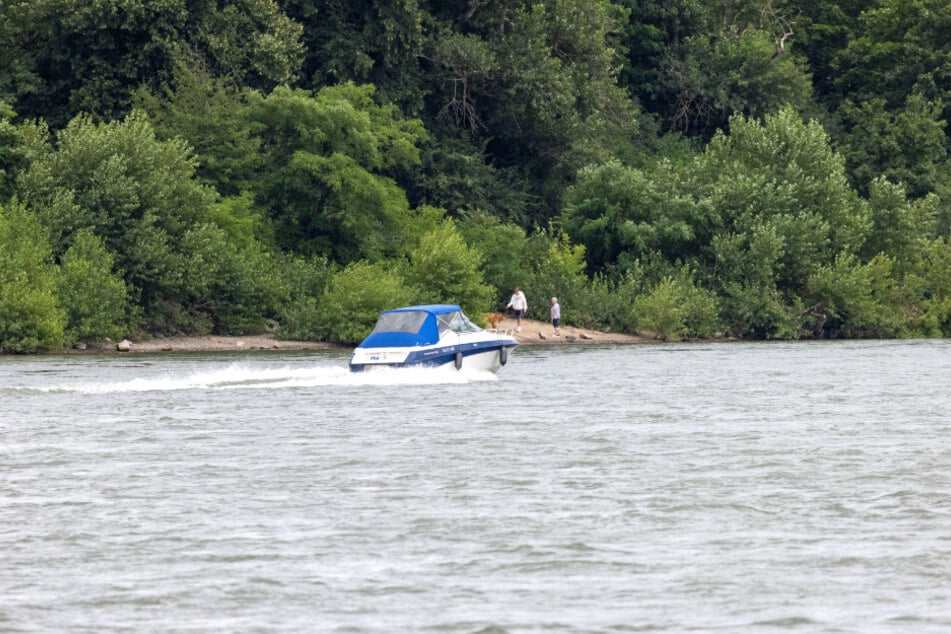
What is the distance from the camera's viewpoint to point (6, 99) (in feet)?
220

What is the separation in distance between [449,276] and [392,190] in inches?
252

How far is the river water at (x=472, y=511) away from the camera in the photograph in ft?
47.8

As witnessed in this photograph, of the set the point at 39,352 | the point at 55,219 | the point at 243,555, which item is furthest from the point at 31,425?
the point at 55,219

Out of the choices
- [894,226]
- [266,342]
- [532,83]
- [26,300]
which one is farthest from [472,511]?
[894,226]

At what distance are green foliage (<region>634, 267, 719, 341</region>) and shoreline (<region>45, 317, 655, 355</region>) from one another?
3.05 feet

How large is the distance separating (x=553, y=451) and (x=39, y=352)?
32.0 m

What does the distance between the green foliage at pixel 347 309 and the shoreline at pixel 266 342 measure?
0.49 m

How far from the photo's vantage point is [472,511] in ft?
63.7

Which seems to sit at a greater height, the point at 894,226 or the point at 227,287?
the point at 894,226

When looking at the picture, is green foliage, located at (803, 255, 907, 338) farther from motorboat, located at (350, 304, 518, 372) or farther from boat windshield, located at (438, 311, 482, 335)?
boat windshield, located at (438, 311, 482, 335)

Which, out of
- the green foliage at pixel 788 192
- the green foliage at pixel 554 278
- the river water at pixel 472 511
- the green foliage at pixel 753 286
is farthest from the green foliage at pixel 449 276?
the river water at pixel 472 511

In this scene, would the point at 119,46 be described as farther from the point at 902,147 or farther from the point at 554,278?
the point at 902,147

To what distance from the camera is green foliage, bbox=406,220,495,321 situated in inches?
2564

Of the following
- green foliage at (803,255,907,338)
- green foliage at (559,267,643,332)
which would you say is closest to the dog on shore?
green foliage at (559,267,643,332)
